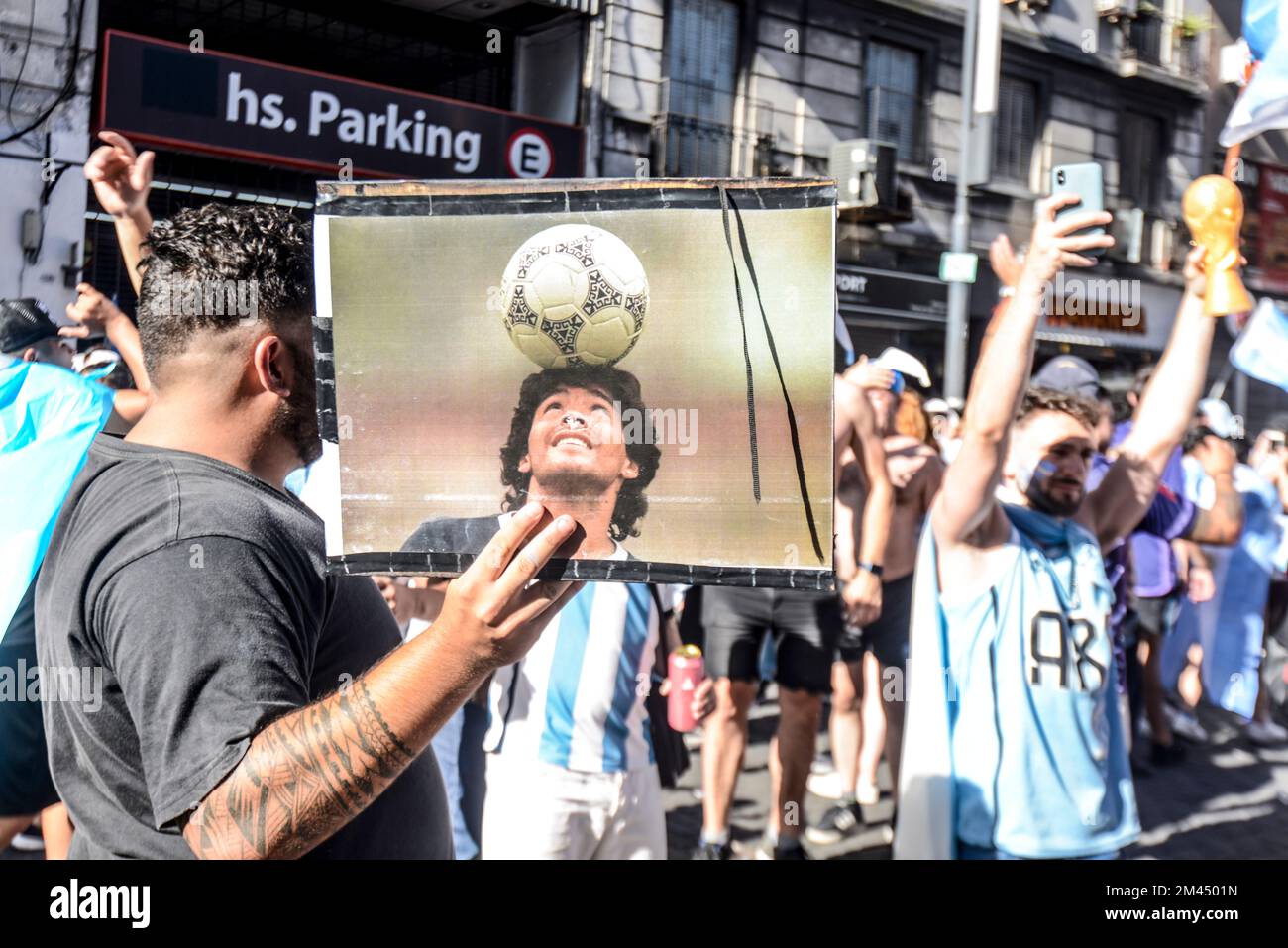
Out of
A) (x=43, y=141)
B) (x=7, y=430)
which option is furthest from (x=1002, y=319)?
(x=43, y=141)

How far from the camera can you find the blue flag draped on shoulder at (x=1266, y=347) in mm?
3557

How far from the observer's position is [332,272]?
4.38ft

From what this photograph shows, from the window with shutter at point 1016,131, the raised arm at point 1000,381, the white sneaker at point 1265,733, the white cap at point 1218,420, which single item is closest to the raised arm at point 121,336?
the raised arm at point 1000,381

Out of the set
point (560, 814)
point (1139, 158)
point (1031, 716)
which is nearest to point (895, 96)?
point (1139, 158)

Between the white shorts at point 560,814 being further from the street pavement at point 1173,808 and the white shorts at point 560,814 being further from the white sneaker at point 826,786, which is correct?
the white sneaker at point 826,786

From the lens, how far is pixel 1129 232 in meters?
16.3

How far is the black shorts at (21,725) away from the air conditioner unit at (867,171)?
1099 centimetres

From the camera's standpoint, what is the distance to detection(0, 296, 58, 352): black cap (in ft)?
12.6

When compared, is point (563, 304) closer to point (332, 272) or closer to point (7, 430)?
point (332, 272)

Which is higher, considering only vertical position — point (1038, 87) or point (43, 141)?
point (1038, 87)

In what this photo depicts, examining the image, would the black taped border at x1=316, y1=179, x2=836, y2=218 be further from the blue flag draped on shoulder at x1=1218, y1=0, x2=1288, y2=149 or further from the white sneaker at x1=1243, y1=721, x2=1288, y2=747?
the white sneaker at x1=1243, y1=721, x2=1288, y2=747

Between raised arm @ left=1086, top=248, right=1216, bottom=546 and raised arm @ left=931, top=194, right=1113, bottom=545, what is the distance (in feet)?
1.79

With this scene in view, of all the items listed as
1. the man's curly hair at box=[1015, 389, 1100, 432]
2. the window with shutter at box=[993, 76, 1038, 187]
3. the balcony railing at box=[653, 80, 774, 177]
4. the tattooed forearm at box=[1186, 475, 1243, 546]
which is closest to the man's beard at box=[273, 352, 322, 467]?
the man's curly hair at box=[1015, 389, 1100, 432]

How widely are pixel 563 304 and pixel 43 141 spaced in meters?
8.83
